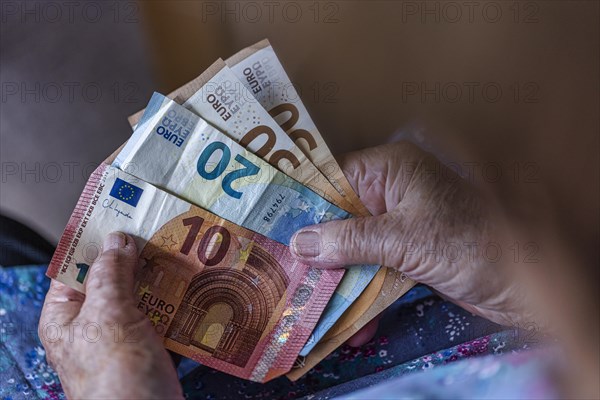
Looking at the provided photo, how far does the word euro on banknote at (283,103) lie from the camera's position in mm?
935

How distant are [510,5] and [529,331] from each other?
116 centimetres

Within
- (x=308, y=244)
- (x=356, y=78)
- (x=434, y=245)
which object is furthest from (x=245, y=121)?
(x=356, y=78)

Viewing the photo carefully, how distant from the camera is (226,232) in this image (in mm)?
889

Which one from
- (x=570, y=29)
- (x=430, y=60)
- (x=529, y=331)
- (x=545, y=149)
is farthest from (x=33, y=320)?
(x=570, y=29)

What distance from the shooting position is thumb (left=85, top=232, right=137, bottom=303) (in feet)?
2.54

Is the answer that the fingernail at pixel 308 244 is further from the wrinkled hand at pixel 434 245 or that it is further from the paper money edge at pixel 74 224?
the paper money edge at pixel 74 224

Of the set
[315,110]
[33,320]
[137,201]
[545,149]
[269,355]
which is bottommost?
[33,320]

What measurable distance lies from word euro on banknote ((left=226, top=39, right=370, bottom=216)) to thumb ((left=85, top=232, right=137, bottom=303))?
307 millimetres

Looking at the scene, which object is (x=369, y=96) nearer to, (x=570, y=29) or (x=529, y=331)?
(x=570, y=29)

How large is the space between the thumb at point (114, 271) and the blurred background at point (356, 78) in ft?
2.36

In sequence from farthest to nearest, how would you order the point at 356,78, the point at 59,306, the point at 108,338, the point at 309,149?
the point at 356,78
the point at 309,149
the point at 59,306
the point at 108,338

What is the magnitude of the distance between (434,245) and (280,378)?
0.32 meters

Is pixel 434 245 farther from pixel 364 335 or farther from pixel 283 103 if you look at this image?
pixel 283 103

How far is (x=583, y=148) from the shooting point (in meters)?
1.68
